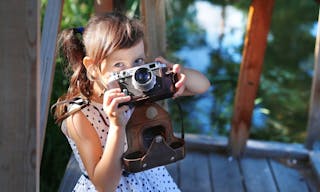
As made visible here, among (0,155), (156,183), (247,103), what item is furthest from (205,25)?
(0,155)

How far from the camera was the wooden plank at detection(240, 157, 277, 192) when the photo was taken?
2.58m

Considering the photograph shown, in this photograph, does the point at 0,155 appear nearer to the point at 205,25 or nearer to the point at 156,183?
the point at 156,183

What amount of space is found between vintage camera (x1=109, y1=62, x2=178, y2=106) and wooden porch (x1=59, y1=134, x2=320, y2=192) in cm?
84

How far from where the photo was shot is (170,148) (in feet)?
5.59

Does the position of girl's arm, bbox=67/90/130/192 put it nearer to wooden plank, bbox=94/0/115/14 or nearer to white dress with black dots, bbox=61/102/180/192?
white dress with black dots, bbox=61/102/180/192

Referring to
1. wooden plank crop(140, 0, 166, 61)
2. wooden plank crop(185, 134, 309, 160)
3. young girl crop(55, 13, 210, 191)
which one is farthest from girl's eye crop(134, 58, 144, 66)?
wooden plank crop(185, 134, 309, 160)

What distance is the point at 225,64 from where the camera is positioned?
4805 millimetres

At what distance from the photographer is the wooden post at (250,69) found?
2.59 meters

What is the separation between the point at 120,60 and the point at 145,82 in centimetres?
19

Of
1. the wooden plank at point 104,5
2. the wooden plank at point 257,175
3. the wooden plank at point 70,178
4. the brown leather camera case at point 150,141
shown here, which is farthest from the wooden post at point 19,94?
the wooden plank at point 257,175

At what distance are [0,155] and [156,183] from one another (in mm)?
707

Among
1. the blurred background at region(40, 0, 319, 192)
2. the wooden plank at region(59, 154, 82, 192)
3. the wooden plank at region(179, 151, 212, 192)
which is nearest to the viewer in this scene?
the wooden plank at region(59, 154, 82, 192)

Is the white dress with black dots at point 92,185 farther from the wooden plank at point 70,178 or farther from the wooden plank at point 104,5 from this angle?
the wooden plank at point 104,5

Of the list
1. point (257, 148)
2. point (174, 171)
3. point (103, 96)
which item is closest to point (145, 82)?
point (103, 96)
